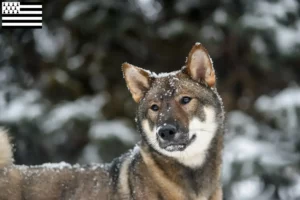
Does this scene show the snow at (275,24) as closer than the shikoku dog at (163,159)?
No

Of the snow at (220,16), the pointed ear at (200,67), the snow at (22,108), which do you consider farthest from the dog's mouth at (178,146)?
the snow at (220,16)

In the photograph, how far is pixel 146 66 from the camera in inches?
457

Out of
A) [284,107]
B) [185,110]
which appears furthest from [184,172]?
[284,107]

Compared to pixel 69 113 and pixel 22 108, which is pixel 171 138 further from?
pixel 22 108

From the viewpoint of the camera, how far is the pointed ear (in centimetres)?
441

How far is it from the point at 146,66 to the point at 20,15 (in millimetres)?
3246

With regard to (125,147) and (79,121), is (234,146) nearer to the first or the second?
(125,147)

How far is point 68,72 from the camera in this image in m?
11.3

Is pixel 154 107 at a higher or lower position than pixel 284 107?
lower

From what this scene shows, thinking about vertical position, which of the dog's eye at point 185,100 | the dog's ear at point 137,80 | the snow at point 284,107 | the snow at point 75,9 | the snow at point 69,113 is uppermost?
the snow at point 75,9

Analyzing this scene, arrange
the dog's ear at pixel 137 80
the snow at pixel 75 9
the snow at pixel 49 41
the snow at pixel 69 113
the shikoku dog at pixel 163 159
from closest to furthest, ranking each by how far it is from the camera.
Answer: the shikoku dog at pixel 163 159, the dog's ear at pixel 137 80, the snow at pixel 69 113, the snow at pixel 75 9, the snow at pixel 49 41

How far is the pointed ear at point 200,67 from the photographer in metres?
4.41

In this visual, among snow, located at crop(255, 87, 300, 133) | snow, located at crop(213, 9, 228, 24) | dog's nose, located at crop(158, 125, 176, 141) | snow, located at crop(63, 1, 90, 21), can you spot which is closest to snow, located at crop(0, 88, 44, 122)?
snow, located at crop(63, 1, 90, 21)

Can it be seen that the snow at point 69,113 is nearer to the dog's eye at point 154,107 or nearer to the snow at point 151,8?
the snow at point 151,8
